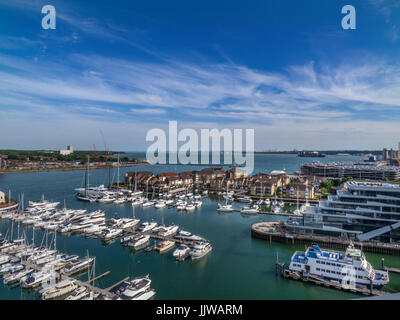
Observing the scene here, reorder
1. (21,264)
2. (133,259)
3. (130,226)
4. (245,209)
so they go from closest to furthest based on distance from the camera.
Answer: (21,264) → (133,259) → (130,226) → (245,209)

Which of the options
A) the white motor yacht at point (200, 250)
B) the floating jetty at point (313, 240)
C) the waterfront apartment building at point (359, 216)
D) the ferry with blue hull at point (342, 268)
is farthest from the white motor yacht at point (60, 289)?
the waterfront apartment building at point (359, 216)

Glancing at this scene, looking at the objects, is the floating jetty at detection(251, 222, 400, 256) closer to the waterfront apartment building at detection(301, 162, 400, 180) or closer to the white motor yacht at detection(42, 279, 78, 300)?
the white motor yacht at detection(42, 279, 78, 300)

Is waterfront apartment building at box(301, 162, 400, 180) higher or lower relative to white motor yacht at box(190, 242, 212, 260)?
higher

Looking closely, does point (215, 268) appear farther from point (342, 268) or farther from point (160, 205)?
point (160, 205)

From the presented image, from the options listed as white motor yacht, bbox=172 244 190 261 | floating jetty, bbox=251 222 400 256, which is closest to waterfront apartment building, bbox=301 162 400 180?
floating jetty, bbox=251 222 400 256

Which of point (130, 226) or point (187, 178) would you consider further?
point (187, 178)
